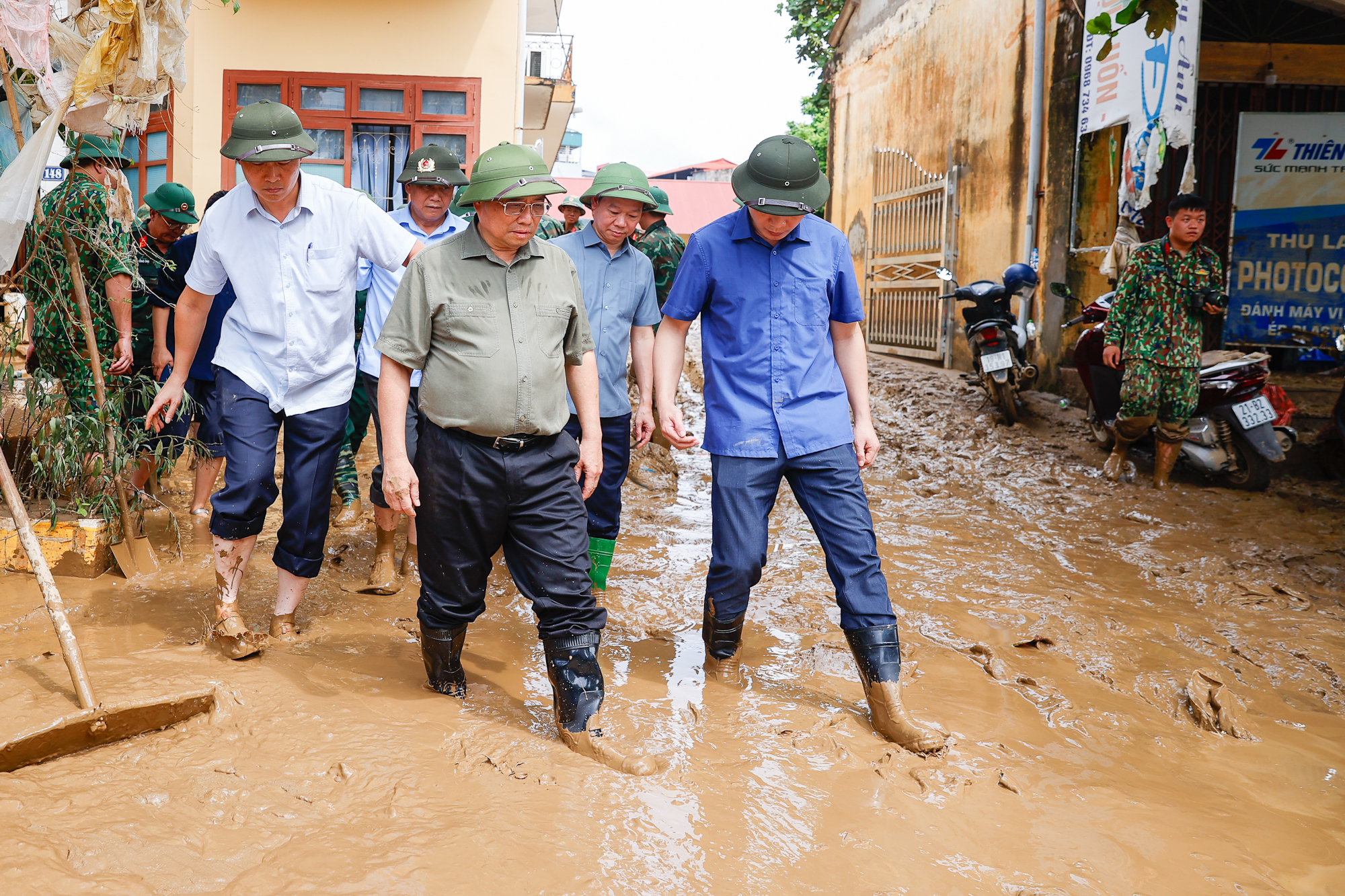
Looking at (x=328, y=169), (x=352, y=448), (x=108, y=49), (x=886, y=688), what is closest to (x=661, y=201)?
(x=352, y=448)

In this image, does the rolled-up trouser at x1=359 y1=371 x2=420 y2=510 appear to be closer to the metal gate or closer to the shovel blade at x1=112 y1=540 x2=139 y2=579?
the shovel blade at x1=112 y1=540 x2=139 y2=579

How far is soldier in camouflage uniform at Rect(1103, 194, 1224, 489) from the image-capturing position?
21.6ft

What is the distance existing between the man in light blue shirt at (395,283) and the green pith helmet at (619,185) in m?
0.63

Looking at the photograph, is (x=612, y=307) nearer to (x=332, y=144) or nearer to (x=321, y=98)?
(x=332, y=144)

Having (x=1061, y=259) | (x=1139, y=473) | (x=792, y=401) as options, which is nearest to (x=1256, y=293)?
(x=1061, y=259)

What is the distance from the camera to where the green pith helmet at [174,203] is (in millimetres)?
5578

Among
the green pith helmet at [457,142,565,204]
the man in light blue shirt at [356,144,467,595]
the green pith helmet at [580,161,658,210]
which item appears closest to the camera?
the green pith helmet at [457,142,565,204]

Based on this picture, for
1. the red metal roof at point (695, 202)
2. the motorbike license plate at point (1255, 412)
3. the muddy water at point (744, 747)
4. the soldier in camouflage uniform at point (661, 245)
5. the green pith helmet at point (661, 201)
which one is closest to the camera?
the muddy water at point (744, 747)

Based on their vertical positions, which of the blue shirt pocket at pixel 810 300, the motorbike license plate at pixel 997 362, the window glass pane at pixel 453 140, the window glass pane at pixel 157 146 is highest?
the window glass pane at pixel 453 140

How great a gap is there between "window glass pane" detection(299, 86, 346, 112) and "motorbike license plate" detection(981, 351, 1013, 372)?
259 inches

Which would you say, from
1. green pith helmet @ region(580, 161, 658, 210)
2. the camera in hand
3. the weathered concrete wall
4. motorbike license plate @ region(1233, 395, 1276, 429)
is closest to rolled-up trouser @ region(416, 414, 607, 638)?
green pith helmet @ region(580, 161, 658, 210)

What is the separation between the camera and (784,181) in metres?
3.48

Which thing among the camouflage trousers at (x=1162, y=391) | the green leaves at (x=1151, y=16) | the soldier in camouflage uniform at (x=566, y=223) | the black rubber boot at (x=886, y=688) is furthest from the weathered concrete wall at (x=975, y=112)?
the black rubber boot at (x=886, y=688)

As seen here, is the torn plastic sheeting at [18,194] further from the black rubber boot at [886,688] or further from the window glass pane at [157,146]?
the window glass pane at [157,146]
